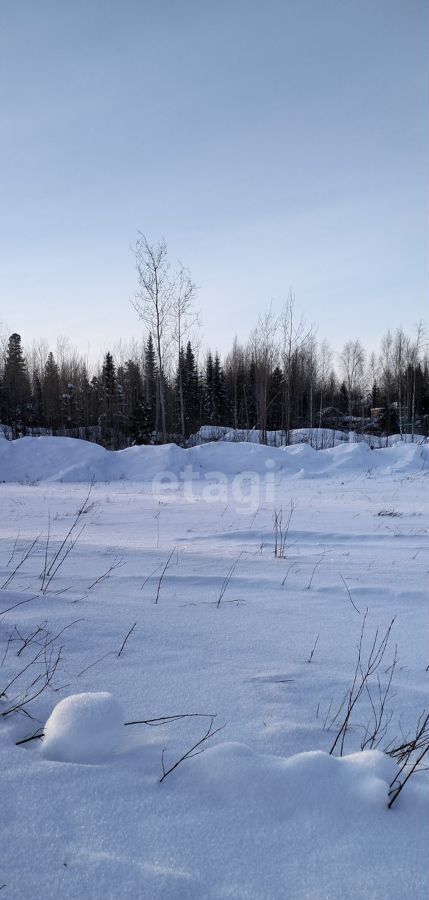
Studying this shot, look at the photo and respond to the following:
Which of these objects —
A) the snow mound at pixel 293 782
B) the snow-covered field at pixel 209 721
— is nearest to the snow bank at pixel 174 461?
the snow-covered field at pixel 209 721

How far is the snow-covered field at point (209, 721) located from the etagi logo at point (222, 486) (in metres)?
3.60

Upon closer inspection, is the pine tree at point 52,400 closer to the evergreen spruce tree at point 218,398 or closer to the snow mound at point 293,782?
the evergreen spruce tree at point 218,398

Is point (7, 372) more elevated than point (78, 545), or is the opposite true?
point (7, 372)

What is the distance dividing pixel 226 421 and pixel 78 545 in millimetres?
37323

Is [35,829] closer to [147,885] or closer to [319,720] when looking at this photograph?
[147,885]

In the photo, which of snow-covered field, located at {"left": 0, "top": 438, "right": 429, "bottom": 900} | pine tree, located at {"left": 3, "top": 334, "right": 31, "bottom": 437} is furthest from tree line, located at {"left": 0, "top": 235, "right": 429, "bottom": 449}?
snow-covered field, located at {"left": 0, "top": 438, "right": 429, "bottom": 900}

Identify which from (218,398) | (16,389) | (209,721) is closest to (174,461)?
(209,721)

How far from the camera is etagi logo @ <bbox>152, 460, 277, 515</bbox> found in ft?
27.9

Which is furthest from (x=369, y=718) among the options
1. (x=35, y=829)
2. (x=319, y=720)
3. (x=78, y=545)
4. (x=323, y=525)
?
(x=323, y=525)

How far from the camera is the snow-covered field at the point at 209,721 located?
3.03 feet

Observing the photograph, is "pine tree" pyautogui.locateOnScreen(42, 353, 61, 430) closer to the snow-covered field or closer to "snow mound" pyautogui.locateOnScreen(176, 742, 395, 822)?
the snow-covered field

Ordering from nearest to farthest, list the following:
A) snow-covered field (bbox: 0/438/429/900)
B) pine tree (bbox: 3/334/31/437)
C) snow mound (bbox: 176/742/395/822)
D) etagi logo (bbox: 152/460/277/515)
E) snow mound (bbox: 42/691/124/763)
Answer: snow-covered field (bbox: 0/438/429/900)
snow mound (bbox: 176/742/395/822)
snow mound (bbox: 42/691/124/763)
etagi logo (bbox: 152/460/277/515)
pine tree (bbox: 3/334/31/437)

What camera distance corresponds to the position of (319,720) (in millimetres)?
1616

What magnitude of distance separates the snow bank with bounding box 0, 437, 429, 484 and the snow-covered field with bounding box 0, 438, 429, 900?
9030 millimetres
